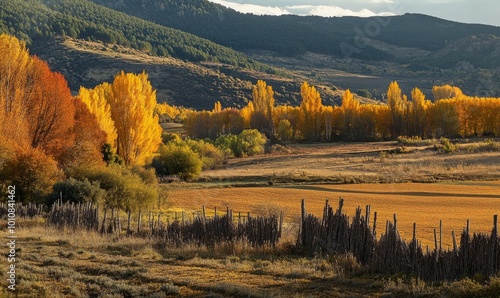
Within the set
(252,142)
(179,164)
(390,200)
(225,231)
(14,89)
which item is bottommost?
(390,200)

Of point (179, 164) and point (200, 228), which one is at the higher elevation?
point (179, 164)

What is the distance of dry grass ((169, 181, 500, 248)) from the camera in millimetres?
32419

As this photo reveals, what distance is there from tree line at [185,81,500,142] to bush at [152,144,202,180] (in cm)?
4713

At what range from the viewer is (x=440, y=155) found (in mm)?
70250

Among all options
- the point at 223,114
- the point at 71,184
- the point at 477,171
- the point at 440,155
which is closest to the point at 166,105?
the point at 223,114

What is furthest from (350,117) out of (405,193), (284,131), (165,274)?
(165,274)

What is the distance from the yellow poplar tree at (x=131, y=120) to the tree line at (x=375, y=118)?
55.5m

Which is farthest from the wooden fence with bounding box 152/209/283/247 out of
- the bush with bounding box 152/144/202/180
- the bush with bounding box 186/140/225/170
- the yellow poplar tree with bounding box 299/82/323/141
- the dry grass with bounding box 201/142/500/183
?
the yellow poplar tree with bounding box 299/82/323/141

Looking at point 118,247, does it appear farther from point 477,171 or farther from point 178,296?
point 477,171

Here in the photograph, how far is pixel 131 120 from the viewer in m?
49.0

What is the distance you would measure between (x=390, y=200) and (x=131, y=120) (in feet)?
74.7

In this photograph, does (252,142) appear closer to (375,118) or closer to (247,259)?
(375,118)

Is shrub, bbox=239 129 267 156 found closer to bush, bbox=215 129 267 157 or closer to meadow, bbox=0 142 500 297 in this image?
bush, bbox=215 129 267 157

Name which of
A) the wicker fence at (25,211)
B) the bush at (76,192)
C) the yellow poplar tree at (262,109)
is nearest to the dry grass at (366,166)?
the yellow poplar tree at (262,109)
